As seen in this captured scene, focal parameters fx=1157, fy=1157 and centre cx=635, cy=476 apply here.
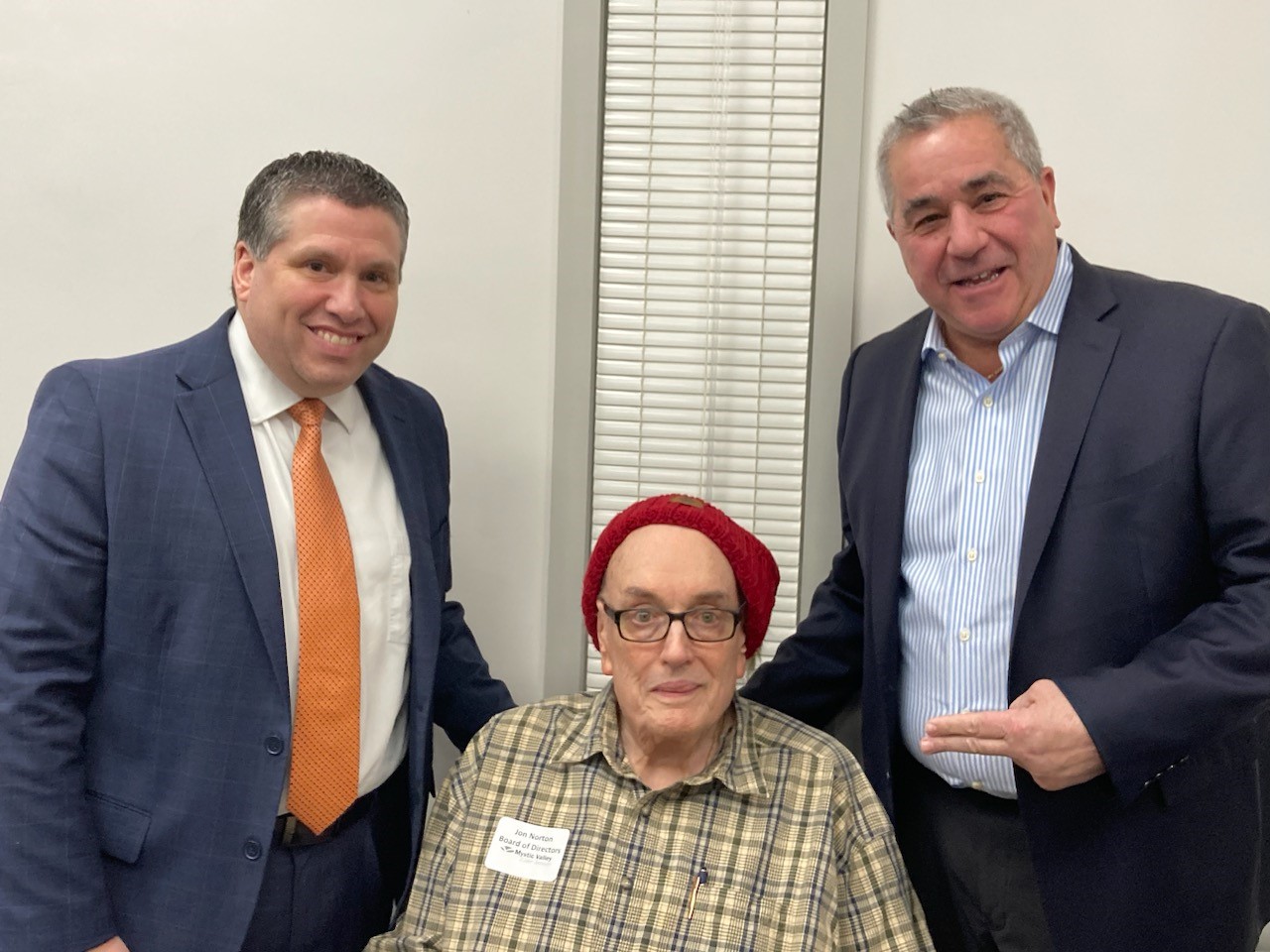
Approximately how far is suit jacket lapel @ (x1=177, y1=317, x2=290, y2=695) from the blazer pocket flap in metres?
0.34

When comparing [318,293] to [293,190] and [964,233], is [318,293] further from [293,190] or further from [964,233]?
[964,233]

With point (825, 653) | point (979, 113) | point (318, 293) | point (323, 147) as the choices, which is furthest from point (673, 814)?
point (323, 147)

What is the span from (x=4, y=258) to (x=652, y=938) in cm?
222

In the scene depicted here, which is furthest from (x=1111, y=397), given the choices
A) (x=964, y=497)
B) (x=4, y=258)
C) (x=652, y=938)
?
(x=4, y=258)

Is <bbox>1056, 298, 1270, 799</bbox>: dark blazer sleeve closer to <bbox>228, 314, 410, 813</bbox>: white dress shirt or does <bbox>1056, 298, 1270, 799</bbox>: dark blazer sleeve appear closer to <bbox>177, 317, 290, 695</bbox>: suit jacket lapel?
<bbox>228, 314, 410, 813</bbox>: white dress shirt

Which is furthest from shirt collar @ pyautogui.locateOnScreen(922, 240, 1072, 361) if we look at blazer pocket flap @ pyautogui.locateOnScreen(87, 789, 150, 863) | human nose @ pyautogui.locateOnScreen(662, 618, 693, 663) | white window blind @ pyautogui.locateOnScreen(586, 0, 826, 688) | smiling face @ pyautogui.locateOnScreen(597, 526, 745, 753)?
blazer pocket flap @ pyautogui.locateOnScreen(87, 789, 150, 863)

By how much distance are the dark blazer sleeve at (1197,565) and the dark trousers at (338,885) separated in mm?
1357

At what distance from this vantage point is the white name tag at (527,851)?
2109 millimetres

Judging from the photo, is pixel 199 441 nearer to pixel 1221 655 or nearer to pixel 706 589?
pixel 706 589

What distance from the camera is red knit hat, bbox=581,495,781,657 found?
2.13 m

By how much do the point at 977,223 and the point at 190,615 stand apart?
1.58 metres

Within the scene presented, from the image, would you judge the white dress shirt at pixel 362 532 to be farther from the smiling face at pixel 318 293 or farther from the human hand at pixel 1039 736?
the human hand at pixel 1039 736

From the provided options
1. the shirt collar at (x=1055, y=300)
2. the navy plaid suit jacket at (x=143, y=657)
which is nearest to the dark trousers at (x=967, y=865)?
the shirt collar at (x=1055, y=300)

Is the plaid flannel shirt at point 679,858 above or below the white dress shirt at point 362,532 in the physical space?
below
